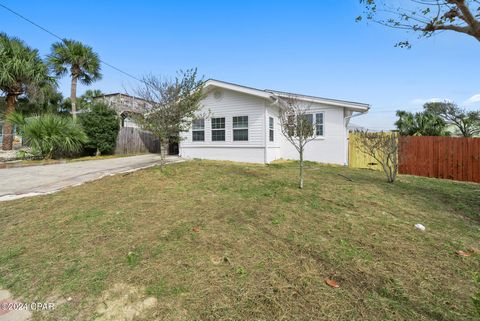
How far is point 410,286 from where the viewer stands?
7.90ft

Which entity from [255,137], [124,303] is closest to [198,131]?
[255,137]

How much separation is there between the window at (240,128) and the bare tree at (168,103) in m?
4.48

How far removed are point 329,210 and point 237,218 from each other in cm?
182

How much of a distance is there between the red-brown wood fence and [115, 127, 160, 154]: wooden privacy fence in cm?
1373

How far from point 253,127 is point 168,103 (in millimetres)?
5286

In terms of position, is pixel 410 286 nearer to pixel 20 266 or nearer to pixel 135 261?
pixel 135 261

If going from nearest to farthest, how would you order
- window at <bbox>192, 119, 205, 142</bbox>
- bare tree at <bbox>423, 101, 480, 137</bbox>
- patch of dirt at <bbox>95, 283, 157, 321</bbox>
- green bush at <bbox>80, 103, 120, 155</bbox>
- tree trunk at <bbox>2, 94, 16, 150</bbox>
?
patch of dirt at <bbox>95, 283, 157, 321</bbox>, window at <bbox>192, 119, 205, 142</bbox>, tree trunk at <bbox>2, 94, 16, 150</bbox>, green bush at <bbox>80, 103, 120, 155</bbox>, bare tree at <bbox>423, 101, 480, 137</bbox>

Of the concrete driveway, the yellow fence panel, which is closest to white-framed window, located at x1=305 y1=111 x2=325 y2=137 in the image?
the yellow fence panel

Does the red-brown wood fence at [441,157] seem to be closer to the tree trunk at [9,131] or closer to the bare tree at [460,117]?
the bare tree at [460,117]

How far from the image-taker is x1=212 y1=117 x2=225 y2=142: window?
12.8m

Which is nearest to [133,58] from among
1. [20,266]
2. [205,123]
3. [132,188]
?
[205,123]

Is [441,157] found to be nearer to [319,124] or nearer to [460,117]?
[319,124]

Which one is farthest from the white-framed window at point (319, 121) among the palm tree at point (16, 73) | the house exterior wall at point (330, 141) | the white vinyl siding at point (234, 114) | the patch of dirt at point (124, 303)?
the palm tree at point (16, 73)

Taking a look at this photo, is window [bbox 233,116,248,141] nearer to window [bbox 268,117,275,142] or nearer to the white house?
the white house
